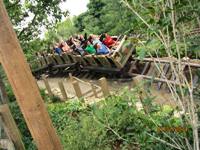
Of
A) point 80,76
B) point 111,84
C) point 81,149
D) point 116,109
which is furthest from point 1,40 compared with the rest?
point 80,76

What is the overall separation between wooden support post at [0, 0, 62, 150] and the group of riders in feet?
31.6

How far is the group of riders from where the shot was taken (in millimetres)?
13052

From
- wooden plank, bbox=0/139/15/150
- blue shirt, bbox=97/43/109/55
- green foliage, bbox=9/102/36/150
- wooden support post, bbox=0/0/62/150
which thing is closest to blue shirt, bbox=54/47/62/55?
blue shirt, bbox=97/43/109/55

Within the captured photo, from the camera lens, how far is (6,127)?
4551 mm

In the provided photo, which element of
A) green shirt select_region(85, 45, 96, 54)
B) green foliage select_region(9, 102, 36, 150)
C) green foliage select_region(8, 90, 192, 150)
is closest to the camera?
green foliage select_region(8, 90, 192, 150)

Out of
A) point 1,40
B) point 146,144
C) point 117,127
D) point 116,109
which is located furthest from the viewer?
point 116,109

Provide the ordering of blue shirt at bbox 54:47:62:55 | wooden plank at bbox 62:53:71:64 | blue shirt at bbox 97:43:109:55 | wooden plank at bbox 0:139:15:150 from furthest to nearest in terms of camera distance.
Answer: blue shirt at bbox 54:47:62:55 → wooden plank at bbox 62:53:71:64 → blue shirt at bbox 97:43:109:55 → wooden plank at bbox 0:139:15:150

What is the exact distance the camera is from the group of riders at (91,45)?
1305 cm

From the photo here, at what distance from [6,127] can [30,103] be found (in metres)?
1.58

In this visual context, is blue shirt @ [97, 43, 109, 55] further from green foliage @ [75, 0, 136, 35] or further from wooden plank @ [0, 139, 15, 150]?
wooden plank @ [0, 139, 15, 150]

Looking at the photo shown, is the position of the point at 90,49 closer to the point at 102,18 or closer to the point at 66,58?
the point at 66,58

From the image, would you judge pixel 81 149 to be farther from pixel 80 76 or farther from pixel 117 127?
pixel 80 76

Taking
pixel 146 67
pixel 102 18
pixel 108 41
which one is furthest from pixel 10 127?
pixel 102 18

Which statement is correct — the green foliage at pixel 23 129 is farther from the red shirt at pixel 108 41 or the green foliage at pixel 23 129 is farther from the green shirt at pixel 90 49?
the green shirt at pixel 90 49
